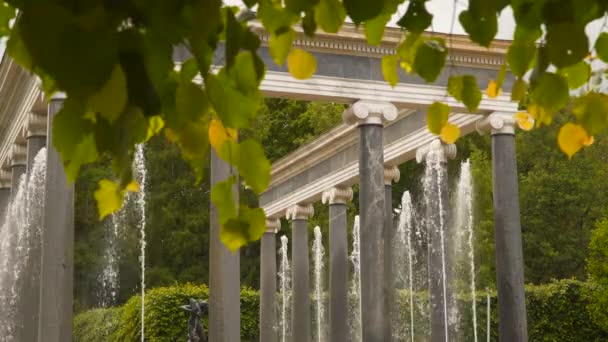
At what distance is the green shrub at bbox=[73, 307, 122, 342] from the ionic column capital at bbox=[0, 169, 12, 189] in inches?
593

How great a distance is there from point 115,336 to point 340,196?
1681cm

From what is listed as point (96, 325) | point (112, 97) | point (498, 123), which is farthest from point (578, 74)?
point (96, 325)

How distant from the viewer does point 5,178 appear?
152 ft

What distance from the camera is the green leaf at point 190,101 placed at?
16.5 feet

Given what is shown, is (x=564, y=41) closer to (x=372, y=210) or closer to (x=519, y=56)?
(x=519, y=56)

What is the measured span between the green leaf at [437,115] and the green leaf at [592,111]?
2.57 feet

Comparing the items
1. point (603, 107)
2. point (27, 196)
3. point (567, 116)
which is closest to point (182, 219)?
point (567, 116)

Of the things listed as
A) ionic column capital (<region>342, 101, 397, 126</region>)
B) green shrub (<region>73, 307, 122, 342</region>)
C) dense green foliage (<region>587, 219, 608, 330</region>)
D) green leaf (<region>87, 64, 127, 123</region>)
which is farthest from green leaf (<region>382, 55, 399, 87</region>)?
green shrub (<region>73, 307, 122, 342</region>)

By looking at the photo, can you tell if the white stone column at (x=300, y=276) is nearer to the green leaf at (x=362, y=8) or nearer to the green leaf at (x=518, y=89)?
the green leaf at (x=518, y=89)

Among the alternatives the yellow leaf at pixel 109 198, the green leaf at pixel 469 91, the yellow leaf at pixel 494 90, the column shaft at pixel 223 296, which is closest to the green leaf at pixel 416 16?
the green leaf at pixel 469 91

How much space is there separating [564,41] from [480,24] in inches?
21.7

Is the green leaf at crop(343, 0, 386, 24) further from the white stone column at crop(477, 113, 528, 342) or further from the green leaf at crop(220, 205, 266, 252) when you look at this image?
the white stone column at crop(477, 113, 528, 342)

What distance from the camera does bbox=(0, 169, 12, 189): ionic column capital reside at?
46.2 meters

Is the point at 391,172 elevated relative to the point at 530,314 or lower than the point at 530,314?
elevated
